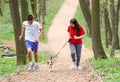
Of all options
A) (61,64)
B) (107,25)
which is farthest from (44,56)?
(107,25)

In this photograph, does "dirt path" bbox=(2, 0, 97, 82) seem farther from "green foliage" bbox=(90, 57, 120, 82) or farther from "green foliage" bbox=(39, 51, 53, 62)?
"green foliage" bbox=(39, 51, 53, 62)

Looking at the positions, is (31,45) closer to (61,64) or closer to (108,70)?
(108,70)

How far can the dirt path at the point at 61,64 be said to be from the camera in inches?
425

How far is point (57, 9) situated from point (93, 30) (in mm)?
35718

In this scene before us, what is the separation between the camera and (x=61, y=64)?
55.0ft

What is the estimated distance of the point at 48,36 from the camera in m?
32.9

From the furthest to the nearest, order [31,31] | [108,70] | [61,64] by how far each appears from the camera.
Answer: [61,64]
[31,31]
[108,70]

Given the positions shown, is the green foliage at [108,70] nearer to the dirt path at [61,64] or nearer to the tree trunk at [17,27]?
the dirt path at [61,64]

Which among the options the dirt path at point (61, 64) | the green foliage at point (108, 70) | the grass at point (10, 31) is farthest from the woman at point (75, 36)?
the grass at point (10, 31)

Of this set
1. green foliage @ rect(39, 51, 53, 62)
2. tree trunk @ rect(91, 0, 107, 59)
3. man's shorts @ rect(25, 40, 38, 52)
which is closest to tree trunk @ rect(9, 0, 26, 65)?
man's shorts @ rect(25, 40, 38, 52)

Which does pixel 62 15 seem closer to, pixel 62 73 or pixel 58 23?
pixel 58 23

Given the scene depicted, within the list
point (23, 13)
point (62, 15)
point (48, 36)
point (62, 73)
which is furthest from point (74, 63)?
point (62, 15)

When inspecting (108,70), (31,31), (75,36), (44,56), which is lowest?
(44,56)

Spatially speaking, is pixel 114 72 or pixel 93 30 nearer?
pixel 114 72
